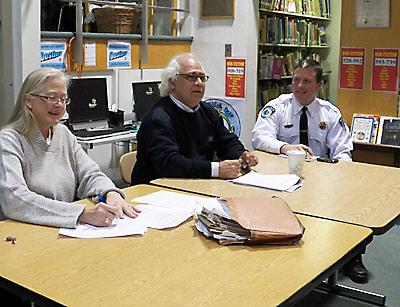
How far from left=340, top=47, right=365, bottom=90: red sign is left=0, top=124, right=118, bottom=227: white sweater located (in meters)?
2.94

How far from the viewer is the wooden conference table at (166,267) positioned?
1301mm

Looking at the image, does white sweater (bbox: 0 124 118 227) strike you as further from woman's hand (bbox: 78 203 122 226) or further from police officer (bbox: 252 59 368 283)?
police officer (bbox: 252 59 368 283)

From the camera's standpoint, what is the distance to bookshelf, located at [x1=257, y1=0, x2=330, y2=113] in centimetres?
659

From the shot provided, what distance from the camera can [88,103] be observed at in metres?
4.49

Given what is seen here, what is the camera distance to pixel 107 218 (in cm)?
180

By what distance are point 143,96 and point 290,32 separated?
9.64 feet

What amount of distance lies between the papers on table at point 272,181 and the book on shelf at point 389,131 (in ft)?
6.71

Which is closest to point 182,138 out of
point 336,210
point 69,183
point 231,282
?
point 69,183

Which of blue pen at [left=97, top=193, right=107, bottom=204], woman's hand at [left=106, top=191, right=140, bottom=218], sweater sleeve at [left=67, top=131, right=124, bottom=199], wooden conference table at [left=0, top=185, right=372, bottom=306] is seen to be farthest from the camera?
sweater sleeve at [left=67, top=131, right=124, bottom=199]

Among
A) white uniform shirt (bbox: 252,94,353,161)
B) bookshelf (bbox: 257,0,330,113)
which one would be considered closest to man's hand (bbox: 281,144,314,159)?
white uniform shirt (bbox: 252,94,353,161)

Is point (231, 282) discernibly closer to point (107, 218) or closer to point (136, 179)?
point (107, 218)

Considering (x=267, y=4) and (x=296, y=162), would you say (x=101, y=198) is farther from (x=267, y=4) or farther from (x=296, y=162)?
(x=267, y=4)

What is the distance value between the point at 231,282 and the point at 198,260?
0.17 m

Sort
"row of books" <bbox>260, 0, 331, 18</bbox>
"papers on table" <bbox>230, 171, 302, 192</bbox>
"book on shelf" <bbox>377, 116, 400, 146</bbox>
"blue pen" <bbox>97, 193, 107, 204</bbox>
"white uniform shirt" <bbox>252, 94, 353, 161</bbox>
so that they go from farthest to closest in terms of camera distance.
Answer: "row of books" <bbox>260, 0, 331, 18</bbox> < "book on shelf" <bbox>377, 116, 400, 146</bbox> < "white uniform shirt" <bbox>252, 94, 353, 161</bbox> < "papers on table" <bbox>230, 171, 302, 192</bbox> < "blue pen" <bbox>97, 193, 107, 204</bbox>
